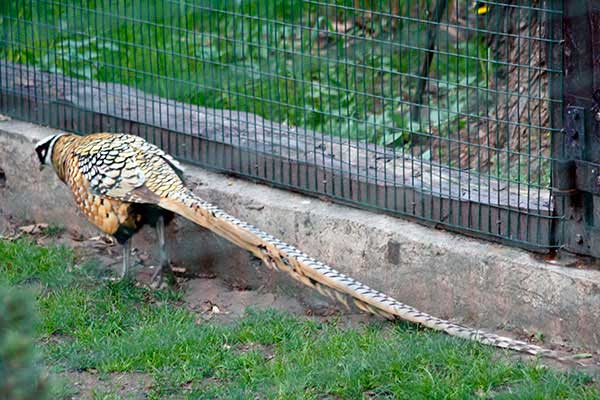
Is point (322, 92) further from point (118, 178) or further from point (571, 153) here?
point (571, 153)

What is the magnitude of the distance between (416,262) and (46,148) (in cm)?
233

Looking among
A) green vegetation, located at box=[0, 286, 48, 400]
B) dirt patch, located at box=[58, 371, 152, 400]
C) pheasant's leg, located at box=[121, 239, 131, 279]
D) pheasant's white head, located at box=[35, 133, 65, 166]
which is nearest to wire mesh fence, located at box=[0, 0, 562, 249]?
pheasant's white head, located at box=[35, 133, 65, 166]

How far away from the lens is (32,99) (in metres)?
6.65

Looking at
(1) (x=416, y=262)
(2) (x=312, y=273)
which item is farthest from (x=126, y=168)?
(1) (x=416, y=262)

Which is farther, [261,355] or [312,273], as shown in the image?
[312,273]

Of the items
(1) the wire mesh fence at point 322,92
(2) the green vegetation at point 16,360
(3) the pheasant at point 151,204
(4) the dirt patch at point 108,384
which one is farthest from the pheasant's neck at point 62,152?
(2) the green vegetation at point 16,360

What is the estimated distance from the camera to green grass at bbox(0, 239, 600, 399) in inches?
160

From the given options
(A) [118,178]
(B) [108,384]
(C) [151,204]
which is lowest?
(B) [108,384]

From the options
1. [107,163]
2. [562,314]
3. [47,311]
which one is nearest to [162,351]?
[47,311]

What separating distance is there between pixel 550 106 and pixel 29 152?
3.37 m

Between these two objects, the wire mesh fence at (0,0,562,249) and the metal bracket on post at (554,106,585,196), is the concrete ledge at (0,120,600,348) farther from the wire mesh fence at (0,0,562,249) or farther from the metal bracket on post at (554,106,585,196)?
the metal bracket on post at (554,106,585,196)

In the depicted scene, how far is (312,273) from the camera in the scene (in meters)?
4.83

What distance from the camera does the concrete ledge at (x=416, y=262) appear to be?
4414mm

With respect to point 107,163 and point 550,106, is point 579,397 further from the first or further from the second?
point 107,163
